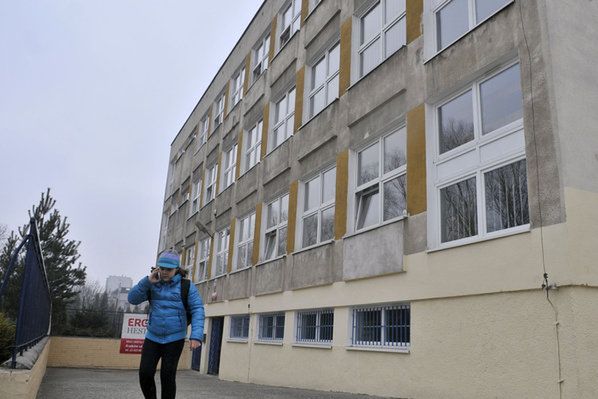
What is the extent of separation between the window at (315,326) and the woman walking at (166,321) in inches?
268

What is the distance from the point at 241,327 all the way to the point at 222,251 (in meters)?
4.23

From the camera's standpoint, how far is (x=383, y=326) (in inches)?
396

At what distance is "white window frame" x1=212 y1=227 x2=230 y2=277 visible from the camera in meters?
20.7

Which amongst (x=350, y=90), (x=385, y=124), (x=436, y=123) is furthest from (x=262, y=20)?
(x=436, y=123)

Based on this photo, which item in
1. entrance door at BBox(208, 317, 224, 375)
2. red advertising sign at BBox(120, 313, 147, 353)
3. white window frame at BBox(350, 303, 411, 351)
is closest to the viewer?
white window frame at BBox(350, 303, 411, 351)

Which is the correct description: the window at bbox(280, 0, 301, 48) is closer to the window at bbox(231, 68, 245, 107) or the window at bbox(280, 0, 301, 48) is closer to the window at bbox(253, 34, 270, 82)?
the window at bbox(253, 34, 270, 82)

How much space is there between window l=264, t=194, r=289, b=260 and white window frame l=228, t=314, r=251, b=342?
7.86ft

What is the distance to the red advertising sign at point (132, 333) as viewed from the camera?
23.9m

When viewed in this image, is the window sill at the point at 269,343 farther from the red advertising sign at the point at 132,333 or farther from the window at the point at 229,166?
the red advertising sign at the point at 132,333

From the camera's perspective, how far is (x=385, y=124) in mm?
11000

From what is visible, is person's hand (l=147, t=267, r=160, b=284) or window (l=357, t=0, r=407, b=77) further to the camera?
window (l=357, t=0, r=407, b=77)

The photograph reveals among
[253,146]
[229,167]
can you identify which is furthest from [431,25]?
[229,167]

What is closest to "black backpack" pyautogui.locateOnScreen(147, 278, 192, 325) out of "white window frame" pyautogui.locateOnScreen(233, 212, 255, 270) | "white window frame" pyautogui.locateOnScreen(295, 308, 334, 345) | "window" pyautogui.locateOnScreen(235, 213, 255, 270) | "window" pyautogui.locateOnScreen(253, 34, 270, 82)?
"white window frame" pyautogui.locateOnScreen(295, 308, 334, 345)

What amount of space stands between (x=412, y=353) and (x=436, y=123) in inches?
154
